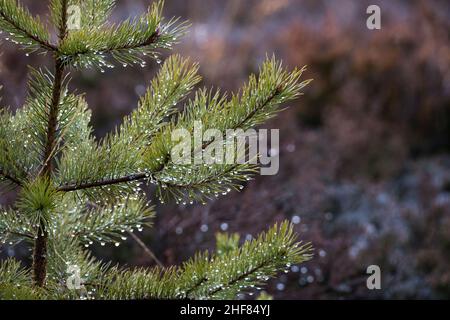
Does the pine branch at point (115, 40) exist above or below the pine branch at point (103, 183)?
above

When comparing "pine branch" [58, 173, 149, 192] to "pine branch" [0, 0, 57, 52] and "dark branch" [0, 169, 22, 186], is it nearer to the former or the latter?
"dark branch" [0, 169, 22, 186]

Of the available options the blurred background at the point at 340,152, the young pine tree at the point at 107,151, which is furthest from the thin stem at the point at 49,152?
the blurred background at the point at 340,152

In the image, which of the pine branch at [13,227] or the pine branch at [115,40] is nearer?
the pine branch at [115,40]

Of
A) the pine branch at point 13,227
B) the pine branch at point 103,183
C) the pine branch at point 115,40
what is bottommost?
the pine branch at point 13,227

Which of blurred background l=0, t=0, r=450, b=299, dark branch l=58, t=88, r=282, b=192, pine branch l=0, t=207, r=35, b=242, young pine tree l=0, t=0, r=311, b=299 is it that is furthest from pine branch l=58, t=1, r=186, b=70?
blurred background l=0, t=0, r=450, b=299

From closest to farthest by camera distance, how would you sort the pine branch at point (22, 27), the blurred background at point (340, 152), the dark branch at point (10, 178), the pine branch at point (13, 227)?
the pine branch at point (22, 27)
the dark branch at point (10, 178)
the pine branch at point (13, 227)
the blurred background at point (340, 152)

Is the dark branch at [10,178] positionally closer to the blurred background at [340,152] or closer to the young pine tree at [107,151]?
the young pine tree at [107,151]

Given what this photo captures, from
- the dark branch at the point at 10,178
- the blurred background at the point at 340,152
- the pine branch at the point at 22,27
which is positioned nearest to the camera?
the pine branch at the point at 22,27

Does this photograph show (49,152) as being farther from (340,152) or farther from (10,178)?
(340,152)
